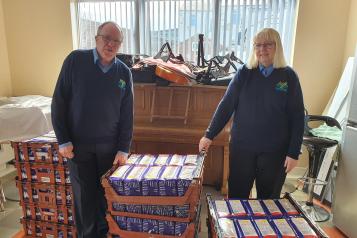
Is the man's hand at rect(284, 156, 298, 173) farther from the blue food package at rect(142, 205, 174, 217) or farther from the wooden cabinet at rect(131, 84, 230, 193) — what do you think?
the wooden cabinet at rect(131, 84, 230, 193)

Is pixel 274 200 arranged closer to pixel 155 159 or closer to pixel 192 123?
pixel 155 159

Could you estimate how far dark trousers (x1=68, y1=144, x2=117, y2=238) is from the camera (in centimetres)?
172

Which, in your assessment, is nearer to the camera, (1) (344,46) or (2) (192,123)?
(2) (192,123)

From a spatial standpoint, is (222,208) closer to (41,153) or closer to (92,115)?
(92,115)

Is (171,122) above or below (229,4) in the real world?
below

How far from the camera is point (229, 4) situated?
320cm

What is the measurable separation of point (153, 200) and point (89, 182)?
20.3 inches

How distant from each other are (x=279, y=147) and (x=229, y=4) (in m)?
2.16

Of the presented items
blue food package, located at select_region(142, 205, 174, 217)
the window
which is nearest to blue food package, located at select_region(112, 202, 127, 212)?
blue food package, located at select_region(142, 205, 174, 217)

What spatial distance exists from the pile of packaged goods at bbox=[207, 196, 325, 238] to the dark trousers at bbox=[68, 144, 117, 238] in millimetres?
731

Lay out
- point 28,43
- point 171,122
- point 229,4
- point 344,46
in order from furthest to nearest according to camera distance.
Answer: point 28,43, point 229,4, point 344,46, point 171,122

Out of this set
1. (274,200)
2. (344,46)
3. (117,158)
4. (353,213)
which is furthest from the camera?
(344,46)

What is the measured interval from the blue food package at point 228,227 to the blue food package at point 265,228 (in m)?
0.12

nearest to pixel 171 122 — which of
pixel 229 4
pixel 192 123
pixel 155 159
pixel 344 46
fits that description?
pixel 192 123
